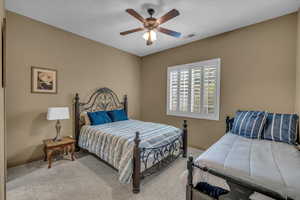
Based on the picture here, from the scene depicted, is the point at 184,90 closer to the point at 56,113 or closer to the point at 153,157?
the point at 153,157

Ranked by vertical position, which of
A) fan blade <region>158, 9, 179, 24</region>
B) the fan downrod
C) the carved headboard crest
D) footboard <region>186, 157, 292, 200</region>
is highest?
the fan downrod

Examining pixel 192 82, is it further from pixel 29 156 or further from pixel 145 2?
pixel 29 156

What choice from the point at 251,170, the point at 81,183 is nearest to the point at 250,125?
the point at 251,170

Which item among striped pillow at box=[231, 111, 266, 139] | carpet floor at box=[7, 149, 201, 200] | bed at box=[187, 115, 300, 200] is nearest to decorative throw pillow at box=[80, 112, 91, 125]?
carpet floor at box=[7, 149, 201, 200]

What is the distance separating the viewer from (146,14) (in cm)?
255

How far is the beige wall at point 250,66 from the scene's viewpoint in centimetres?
256

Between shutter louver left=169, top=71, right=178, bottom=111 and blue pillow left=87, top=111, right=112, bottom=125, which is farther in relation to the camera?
shutter louver left=169, top=71, right=178, bottom=111

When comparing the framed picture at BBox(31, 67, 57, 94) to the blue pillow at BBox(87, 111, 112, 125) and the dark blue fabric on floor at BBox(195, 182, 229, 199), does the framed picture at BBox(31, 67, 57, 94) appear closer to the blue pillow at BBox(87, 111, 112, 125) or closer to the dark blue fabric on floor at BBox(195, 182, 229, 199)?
the blue pillow at BBox(87, 111, 112, 125)

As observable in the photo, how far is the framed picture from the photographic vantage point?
9.20 feet

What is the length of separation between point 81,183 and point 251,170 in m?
2.33

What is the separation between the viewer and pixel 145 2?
7.32 feet

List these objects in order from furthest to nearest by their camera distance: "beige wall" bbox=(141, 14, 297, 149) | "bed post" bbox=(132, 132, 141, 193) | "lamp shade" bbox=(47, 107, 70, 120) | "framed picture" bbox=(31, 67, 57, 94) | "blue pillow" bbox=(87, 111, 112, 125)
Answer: "blue pillow" bbox=(87, 111, 112, 125)
"framed picture" bbox=(31, 67, 57, 94)
"lamp shade" bbox=(47, 107, 70, 120)
"beige wall" bbox=(141, 14, 297, 149)
"bed post" bbox=(132, 132, 141, 193)

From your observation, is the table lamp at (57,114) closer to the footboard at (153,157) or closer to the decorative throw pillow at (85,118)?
the decorative throw pillow at (85,118)

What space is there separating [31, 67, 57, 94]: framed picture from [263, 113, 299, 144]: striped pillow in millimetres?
4178
